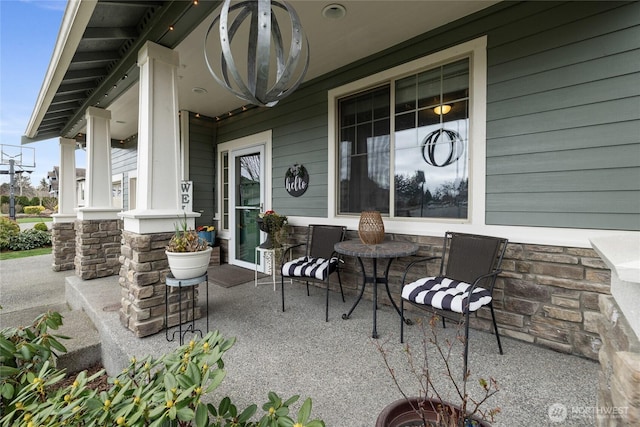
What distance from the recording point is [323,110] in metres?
3.82

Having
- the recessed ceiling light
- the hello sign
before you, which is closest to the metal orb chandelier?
the recessed ceiling light

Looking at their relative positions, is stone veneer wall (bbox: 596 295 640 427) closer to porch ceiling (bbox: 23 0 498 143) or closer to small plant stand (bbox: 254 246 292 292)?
porch ceiling (bbox: 23 0 498 143)

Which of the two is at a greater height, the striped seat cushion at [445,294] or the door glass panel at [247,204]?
the door glass panel at [247,204]

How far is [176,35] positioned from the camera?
2.49m

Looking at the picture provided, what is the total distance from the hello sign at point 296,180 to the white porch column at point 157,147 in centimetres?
175

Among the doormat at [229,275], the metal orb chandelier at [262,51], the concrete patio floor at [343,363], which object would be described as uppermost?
the metal orb chandelier at [262,51]

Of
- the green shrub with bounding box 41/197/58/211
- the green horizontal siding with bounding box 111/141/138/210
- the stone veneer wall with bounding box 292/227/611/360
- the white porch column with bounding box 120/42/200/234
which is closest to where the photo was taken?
the stone veneer wall with bounding box 292/227/611/360

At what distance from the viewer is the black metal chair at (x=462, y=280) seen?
2.04 meters

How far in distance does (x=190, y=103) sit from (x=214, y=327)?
13.0 feet

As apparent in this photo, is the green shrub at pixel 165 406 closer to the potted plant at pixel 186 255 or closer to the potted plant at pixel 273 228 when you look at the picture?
the potted plant at pixel 186 255

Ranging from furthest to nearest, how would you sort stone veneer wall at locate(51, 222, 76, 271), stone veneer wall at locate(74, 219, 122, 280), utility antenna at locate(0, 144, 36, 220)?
utility antenna at locate(0, 144, 36, 220) → stone veneer wall at locate(51, 222, 76, 271) → stone veneer wall at locate(74, 219, 122, 280)

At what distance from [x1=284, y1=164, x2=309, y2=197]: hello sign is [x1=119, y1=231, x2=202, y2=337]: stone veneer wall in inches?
75.0

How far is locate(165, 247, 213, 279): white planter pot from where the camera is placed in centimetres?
232

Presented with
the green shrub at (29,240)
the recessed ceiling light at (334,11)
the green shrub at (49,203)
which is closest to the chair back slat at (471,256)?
the recessed ceiling light at (334,11)
